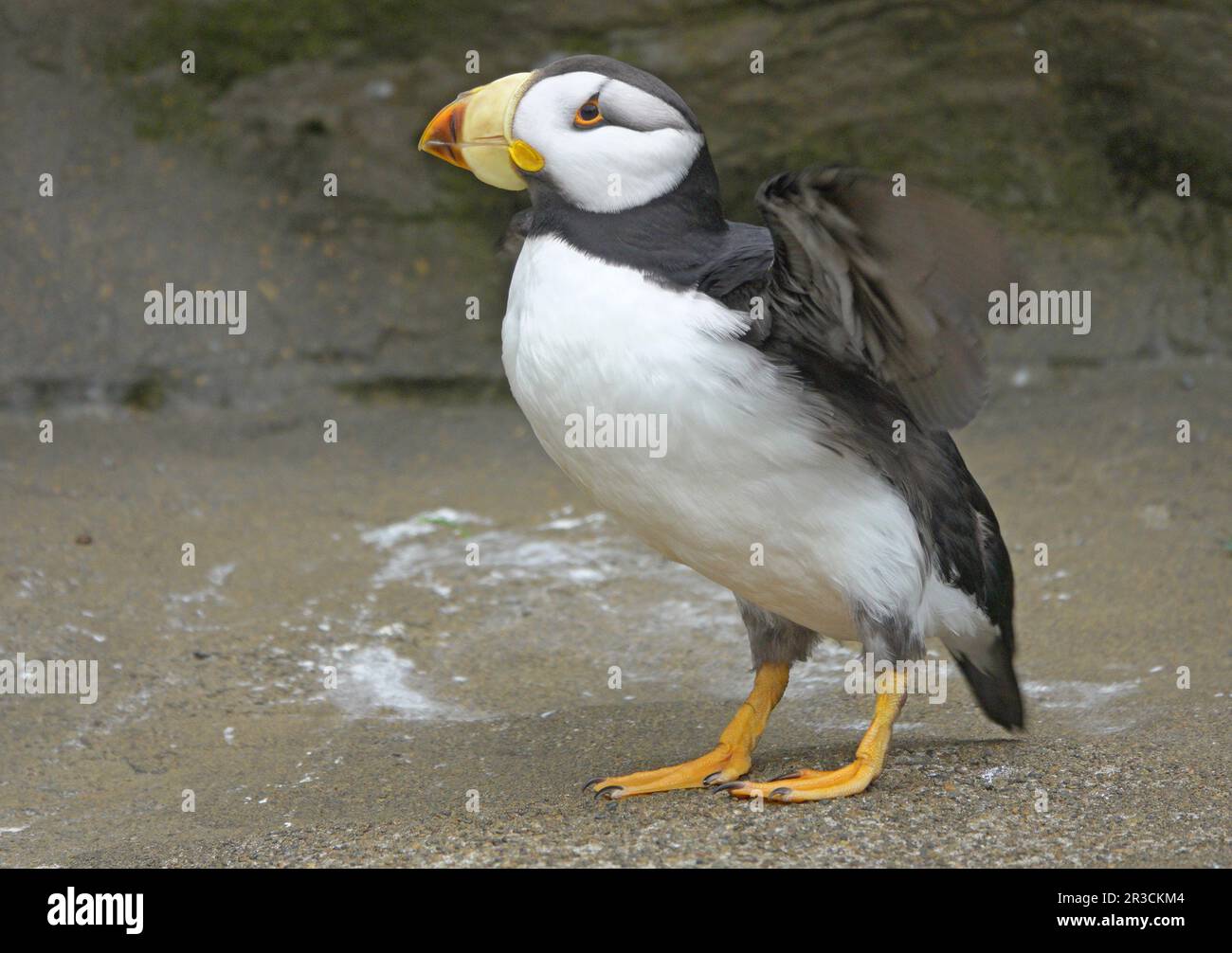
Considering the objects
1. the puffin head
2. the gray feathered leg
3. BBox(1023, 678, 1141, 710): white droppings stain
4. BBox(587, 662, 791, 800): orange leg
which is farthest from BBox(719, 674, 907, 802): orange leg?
the puffin head

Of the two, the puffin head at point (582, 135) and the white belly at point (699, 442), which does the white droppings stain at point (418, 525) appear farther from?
the puffin head at point (582, 135)

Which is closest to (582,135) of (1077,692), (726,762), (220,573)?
(726,762)

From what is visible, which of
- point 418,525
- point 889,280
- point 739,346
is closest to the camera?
point 889,280

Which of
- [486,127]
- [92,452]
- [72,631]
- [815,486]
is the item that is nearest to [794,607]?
[815,486]

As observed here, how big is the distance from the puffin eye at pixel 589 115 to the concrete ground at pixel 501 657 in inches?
64.5

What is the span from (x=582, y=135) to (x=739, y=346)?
0.62m

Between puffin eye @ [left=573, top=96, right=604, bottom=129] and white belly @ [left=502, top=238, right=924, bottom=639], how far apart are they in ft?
0.91

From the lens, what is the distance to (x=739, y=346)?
324 cm

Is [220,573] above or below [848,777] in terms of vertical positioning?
above

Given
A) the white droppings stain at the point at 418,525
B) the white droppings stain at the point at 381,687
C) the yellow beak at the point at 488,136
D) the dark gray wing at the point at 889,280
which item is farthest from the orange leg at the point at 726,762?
the white droppings stain at the point at 418,525

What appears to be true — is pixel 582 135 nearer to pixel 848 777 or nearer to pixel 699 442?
pixel 699 442

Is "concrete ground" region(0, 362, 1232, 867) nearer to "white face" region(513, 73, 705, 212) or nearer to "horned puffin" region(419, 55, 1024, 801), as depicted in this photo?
"horned puffin" region(419, 55, 1024, 801)

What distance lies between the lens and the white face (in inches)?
Result: 130

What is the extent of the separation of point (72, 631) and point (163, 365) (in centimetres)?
249
